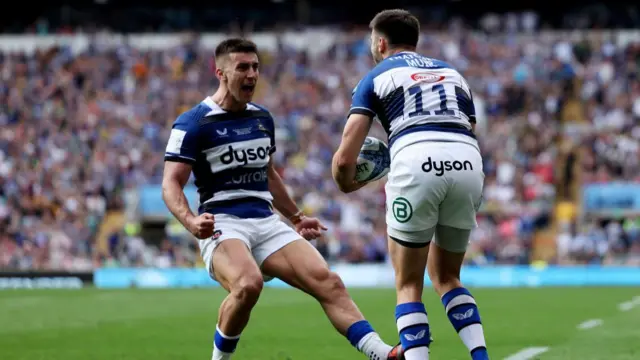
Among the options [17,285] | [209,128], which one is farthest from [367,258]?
[209,128]

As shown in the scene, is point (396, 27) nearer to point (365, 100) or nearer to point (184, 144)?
point (365, 100)

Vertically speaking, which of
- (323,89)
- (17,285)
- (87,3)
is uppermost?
(87,3)

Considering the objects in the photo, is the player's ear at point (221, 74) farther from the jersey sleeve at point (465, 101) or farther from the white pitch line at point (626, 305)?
the white pitch line at point (626, 305)

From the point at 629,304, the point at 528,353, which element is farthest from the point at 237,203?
the point at 629,304

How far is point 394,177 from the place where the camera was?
Result: 6.76 m

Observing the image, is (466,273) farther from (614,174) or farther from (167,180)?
(167,180)

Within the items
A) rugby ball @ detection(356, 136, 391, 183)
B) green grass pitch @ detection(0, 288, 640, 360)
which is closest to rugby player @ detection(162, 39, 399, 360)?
rugby ball @ detection(356, 136, 391, 183)

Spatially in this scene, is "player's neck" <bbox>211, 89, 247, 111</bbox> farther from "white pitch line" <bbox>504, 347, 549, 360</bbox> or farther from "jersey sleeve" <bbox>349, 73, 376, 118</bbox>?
"white pitch line" <bbox>504, 347, 549, 360</bbox>

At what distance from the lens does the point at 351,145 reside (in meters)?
6.75

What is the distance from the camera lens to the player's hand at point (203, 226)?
7371 millimetres

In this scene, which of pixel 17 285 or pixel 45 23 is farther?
pixel 45 23

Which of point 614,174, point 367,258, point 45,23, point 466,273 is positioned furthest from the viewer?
point 45,23

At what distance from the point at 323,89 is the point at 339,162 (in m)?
26.7

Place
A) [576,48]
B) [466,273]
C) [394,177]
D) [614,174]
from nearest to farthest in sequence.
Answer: [394,177]
[466,273]
[614,174]
[576,48]
